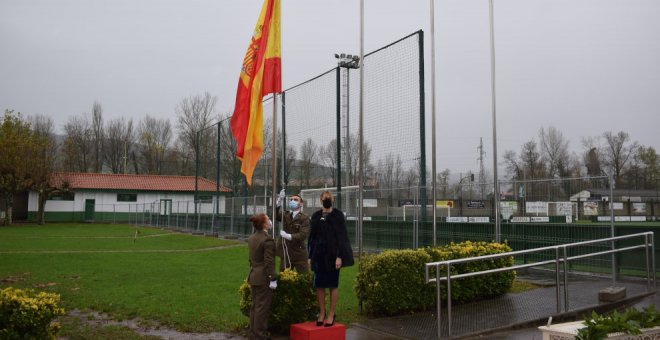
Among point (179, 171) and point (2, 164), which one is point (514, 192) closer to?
point (2, 164)

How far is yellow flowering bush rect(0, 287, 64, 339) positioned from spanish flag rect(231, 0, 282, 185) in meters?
3.53

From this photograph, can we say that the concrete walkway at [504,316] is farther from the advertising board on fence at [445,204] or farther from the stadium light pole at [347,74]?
the stadium light pole at [347,74]

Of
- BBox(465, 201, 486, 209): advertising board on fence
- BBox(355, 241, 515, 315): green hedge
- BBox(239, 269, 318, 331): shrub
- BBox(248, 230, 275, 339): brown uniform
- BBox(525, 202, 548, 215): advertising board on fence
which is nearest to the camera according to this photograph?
BBox(248, 230, 275, 339): brown uniform

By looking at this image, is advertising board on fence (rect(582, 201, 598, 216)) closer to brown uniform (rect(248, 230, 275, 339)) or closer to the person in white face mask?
the person in white face mask

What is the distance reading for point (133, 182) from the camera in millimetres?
55469

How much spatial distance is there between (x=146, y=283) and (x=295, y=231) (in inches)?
184

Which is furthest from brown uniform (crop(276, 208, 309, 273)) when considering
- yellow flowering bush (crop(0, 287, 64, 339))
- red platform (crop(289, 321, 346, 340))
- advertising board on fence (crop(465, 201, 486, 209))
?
advertising board on fence (crop(465, 201, 486, 209))

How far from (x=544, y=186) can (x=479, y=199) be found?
2.48m

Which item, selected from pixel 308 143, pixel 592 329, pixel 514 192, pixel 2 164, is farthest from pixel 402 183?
pixel 2 164

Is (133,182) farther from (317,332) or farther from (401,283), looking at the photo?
(317,332)

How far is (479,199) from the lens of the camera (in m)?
14.9

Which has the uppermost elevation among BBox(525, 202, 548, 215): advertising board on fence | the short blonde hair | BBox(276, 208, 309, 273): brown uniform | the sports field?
BBox(525, 202, 548, 215): advertising board on fence

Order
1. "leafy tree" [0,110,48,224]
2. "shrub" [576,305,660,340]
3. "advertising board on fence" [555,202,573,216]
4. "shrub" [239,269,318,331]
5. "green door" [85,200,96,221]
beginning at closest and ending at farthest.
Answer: "shrub" [576,305,660,340], "shrub" [239,269,318,331], "advertising board on fence" [555,202,573,216], "leafy tree" [0,110,48,224], "green door" [85,200,96,221]

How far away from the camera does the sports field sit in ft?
27.8
